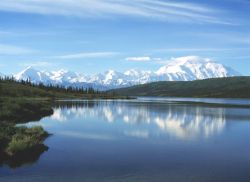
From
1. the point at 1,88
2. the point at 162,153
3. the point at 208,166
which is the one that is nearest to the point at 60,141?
the point at 162,153

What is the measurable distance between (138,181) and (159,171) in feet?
10.1

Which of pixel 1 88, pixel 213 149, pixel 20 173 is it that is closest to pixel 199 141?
pixel 213 149

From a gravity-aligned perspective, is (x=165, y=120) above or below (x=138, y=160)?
above

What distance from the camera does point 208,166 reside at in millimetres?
27359

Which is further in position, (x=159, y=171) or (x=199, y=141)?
(x=199, y=141)

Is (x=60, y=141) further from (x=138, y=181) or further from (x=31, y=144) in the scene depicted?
(x=138, y=181)

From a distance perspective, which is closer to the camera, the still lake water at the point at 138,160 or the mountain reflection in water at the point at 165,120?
the still lake water at the point at 138,160

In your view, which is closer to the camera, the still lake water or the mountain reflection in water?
the still lake water

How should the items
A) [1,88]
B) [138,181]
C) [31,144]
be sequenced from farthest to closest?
1. [1,88]
2. [31,144]
3. [138,181]

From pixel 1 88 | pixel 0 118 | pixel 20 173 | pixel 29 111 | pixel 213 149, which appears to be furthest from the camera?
pixel 1 88

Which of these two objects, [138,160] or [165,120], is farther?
[165,120]

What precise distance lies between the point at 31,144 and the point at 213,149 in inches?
679

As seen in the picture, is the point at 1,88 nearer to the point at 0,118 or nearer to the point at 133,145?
the point at 0,118

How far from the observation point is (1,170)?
83.4ft
